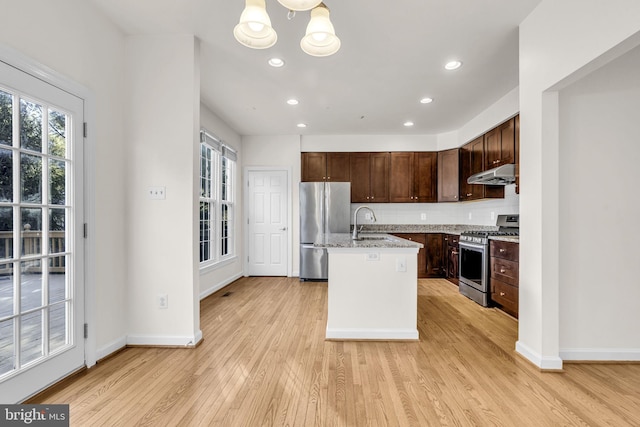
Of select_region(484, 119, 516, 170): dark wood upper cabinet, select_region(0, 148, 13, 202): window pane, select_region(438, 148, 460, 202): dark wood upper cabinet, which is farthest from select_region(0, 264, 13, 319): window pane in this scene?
select_region(438, 148, 460, 202): dark wood upper cabinet

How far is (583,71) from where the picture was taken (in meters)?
1.89

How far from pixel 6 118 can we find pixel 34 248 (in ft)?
2.50

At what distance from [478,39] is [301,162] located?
3521mm

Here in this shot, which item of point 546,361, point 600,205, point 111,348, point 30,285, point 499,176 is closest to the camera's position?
point 30,285

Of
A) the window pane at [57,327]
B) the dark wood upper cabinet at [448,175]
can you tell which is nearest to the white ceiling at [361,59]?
the dark wood upper cabinet at [448,175]

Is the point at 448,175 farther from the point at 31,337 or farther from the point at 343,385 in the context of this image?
the point at 31,337

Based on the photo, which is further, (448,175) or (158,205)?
(448,175)

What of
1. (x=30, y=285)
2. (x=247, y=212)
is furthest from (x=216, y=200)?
(x=30, y=285)

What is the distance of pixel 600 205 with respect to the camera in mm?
2260

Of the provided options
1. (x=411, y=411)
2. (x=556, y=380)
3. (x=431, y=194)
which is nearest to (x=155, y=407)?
(x=411, y=411)

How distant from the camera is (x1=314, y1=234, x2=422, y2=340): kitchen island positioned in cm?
275

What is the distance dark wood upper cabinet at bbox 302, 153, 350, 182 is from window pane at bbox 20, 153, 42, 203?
13.2 feet

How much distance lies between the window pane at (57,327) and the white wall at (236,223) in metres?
1.97

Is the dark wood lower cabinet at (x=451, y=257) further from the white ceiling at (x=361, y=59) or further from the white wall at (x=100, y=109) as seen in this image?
the white wall at (x=100, y=109)
